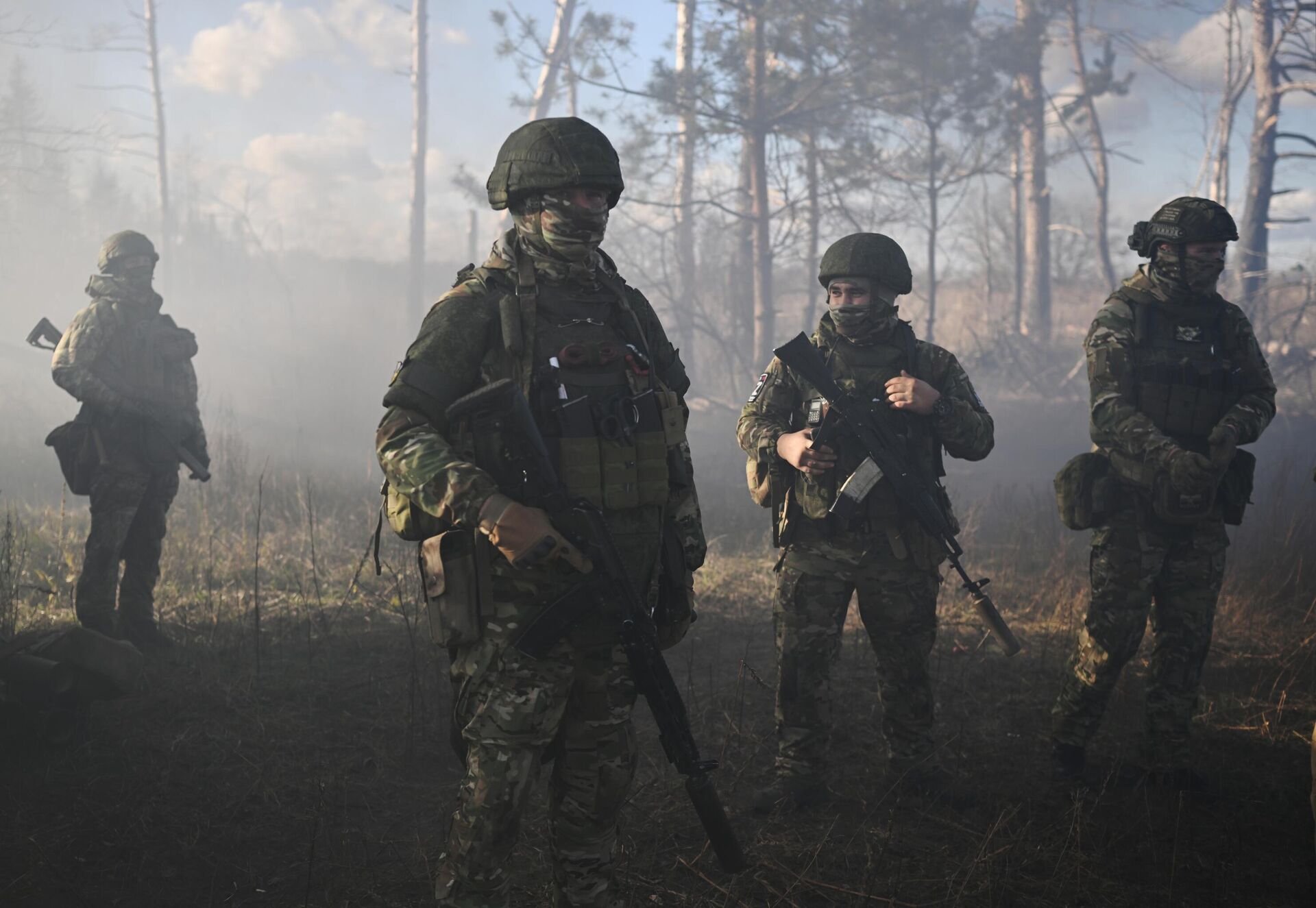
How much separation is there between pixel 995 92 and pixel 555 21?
9637 millimetres

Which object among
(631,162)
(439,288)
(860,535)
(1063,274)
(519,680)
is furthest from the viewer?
(439,288)

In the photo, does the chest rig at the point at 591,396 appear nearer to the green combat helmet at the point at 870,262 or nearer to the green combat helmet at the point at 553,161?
the green combat helmet at the point at 553,161

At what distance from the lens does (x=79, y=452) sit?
A: 507 cm

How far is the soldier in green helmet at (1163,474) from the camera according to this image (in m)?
3.90

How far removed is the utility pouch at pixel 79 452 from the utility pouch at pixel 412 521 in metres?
3.74

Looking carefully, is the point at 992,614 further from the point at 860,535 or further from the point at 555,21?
the point at 555,21

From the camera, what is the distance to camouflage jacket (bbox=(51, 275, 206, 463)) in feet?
16.8

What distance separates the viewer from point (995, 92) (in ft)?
59.8

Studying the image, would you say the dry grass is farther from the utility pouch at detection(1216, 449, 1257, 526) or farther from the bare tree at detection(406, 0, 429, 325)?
the bare tree at detection(406, 0, 429, 325)

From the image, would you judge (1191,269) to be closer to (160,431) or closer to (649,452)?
(649,452)

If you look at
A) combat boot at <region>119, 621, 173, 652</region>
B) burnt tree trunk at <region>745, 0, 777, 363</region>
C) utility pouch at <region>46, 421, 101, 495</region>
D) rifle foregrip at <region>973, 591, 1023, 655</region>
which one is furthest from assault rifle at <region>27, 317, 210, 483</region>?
burnt tree trunk at <region>745, 0, 777, 363</region>

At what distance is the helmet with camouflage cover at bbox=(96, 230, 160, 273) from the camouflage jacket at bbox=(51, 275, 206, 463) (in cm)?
9

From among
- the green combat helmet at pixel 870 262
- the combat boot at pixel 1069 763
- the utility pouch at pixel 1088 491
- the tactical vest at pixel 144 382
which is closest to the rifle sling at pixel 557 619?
the green combat helmet at pixel 870 262

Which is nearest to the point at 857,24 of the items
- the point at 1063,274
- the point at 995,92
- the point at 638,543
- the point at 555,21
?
the point at 995,92
